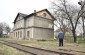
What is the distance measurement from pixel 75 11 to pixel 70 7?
1.83 meters

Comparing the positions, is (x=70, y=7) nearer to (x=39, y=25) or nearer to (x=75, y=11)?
(x=75, y=11)

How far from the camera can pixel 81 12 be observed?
36125 millimetres

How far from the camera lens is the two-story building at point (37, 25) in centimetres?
4359

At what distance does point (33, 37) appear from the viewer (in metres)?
42.4

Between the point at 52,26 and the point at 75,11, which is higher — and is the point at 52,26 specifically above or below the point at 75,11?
below

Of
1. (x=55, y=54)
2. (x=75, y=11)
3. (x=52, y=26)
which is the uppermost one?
(x=75, y=11)

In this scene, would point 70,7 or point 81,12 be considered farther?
point 70,7

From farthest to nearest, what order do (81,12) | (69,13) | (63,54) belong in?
(69,13) → (81,12) → (63,54)

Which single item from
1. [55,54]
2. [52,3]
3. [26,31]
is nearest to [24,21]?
[26,31]

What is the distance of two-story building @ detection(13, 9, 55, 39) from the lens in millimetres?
43588

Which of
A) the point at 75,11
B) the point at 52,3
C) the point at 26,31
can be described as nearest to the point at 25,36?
the point at 26,31

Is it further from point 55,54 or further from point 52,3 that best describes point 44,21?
point 55,54

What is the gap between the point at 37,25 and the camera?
4412 cm

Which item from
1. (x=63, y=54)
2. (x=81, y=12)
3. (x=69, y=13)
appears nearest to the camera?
(x=63, y=54)
